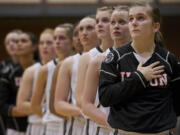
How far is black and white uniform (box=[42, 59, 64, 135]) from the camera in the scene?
6079 mm

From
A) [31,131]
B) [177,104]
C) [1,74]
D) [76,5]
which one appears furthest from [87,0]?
[177,104]

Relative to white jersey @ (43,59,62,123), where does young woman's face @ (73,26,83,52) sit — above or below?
above

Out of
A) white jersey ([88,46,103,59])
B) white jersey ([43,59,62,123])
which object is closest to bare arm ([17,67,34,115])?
white jersey ([43,59,62,123])

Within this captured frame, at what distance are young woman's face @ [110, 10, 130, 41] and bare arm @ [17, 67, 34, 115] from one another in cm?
293

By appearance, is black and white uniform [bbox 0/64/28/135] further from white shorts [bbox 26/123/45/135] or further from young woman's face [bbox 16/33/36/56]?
white shorts [bbox 26/123/45/135]

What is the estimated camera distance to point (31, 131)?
7.19 meters

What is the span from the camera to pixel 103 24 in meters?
Answer: 4.76

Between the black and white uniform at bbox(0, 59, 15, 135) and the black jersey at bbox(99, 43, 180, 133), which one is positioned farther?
the black and white uniform at bbox(0, 59, 15, 135)

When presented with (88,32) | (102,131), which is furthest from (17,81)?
(102,131)

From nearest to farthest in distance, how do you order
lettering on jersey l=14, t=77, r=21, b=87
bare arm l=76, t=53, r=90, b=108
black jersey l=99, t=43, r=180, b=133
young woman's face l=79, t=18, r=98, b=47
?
1. black jersey l=99, t=43, r=180, b=133
2. bare arm l=76, t=53, r=90, b=108
3. young woman's face l=79, t=18, r=98, b=47
4. lettering on jersey l=14, t=77, r=21, b=87

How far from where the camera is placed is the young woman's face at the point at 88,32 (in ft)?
17.2

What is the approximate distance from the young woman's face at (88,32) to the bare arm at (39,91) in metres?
1.37

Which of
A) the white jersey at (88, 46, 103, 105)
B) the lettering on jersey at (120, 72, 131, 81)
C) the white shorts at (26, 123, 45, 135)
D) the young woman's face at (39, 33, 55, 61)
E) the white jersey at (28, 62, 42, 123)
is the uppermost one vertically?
the white jersey at (88, 46, 103, 105)

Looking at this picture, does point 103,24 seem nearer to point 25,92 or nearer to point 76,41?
point 76,41
